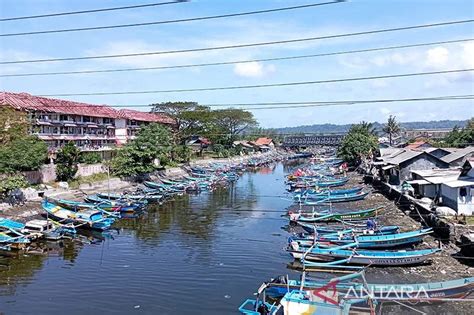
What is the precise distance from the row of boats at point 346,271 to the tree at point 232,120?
55.9 meters

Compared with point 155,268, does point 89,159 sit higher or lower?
higher

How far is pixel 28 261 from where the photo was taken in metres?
24.4

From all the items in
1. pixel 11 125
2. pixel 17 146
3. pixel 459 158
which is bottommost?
pixel 459 158

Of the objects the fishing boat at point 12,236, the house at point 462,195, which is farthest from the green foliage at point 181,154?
the house at point 462,195

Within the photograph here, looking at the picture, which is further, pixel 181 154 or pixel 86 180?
pixel 181 154

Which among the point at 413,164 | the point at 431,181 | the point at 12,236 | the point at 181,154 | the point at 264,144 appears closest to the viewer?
the point at 12,236

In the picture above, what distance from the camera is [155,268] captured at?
23047mm

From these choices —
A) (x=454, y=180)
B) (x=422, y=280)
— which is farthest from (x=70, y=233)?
(x=454, y=180)

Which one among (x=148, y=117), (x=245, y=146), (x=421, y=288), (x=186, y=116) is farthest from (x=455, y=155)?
(x=245, y=146)

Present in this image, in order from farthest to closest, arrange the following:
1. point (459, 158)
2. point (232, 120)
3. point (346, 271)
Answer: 1. point (232, 120)
2. point (459, 158)
3. point (346, 271)

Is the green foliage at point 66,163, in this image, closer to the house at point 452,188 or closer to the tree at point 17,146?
the tree at point 17,146

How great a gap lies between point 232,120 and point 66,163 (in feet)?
189

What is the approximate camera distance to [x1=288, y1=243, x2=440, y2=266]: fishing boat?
70.5 feet

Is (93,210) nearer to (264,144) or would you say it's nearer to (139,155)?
(139,155)
